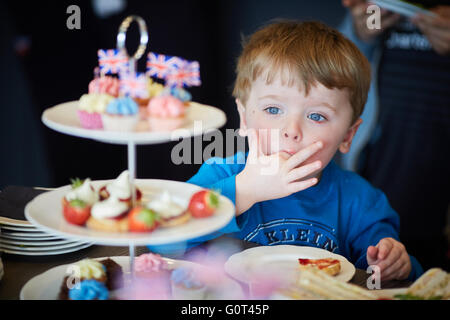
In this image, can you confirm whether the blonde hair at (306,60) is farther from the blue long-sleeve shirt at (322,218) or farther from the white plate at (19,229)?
the white plate at (19,229)

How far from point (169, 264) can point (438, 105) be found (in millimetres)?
2827

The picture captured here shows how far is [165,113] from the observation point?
40.5 inches

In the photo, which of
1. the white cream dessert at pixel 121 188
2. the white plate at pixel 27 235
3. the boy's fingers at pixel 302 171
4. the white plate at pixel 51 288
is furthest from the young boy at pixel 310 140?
the white plate at pixel 27 235

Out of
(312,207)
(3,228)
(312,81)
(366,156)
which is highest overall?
(312,81)

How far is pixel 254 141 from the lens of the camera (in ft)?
4.27

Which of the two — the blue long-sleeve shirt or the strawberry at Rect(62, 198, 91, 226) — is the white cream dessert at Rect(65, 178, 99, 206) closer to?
the strawberry at Rect(62, 198, 91, 226)

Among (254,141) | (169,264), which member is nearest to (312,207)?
(254,141)

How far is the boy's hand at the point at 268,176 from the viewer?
1.25 m

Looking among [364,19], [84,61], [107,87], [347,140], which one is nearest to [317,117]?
[347,140]

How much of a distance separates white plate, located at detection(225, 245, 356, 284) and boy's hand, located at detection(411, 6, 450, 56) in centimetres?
224

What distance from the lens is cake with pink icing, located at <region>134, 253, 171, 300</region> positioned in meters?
1.13

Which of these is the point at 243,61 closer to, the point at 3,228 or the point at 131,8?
the point at 3,228

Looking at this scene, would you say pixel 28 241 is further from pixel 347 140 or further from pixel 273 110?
pixel 347 140

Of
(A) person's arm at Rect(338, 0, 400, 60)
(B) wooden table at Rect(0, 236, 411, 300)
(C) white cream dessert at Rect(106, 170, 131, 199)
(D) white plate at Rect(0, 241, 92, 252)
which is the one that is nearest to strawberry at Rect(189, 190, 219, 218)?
(C) white cream dessert at Rect(106, 170, 131, 199)
